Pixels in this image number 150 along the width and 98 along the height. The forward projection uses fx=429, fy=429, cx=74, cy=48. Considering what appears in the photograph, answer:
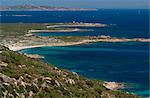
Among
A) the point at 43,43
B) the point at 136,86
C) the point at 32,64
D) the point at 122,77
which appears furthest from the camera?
the point at 43,43

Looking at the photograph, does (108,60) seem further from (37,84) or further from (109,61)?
(37,84)

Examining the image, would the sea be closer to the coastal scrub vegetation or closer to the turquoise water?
the turquoise water

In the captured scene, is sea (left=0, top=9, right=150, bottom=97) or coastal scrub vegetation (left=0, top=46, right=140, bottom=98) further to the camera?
sea (left=0, top=9, right=150, bottom=97)

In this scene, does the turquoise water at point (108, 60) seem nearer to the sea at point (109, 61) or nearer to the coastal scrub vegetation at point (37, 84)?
the sea at point (109, 61)

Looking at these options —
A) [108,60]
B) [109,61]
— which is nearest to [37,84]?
[109,61]

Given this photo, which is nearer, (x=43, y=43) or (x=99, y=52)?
(x=99, y=52)

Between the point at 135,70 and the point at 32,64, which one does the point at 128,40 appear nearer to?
the point at 135,70

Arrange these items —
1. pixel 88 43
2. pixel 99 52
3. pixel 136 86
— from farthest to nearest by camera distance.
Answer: pixel 88 43 < pixel 99 52 < pixel 136 86

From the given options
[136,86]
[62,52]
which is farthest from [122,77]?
[62,52]

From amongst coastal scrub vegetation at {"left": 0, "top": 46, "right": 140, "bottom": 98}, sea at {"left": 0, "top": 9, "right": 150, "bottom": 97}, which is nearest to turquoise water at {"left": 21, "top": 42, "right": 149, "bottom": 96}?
sea at {"left": 0, "top": 9, "right": 150, "bottom": 97}
